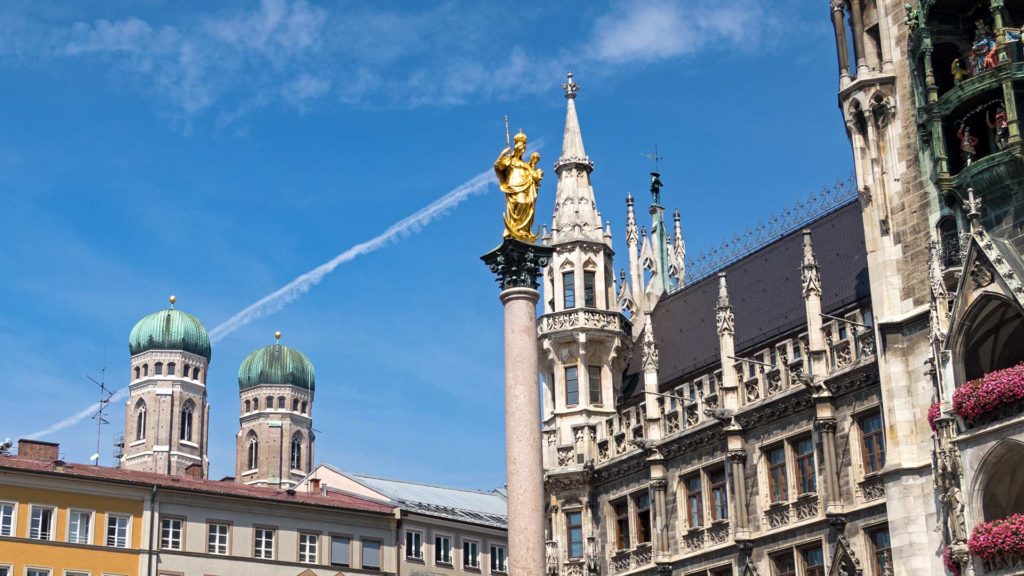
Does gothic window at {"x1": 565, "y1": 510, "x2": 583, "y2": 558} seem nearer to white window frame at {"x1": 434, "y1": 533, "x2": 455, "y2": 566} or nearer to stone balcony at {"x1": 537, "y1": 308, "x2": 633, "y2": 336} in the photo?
stone balcony at {"x1": 537, "y1": 308, "x2": 633, "y2": 336}

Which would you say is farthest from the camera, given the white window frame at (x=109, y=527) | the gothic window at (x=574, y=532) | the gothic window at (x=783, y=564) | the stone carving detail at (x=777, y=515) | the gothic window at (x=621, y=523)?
the white window frame at (x=109, y=527)

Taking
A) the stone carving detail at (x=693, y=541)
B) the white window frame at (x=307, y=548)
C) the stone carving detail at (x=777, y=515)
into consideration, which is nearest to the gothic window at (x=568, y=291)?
the stone carving detail at (x=693, y=541)

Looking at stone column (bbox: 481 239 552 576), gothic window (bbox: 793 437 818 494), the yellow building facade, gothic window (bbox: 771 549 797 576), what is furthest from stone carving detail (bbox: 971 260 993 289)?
the yellow building facade

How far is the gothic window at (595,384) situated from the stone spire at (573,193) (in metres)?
5.46

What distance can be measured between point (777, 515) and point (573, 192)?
1937 cm

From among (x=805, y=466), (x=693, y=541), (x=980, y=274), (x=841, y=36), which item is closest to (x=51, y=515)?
(x=693, y=541)

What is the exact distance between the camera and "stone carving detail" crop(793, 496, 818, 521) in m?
49.9

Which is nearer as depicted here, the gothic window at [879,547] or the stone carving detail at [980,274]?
the stone carving detail at [980,274]

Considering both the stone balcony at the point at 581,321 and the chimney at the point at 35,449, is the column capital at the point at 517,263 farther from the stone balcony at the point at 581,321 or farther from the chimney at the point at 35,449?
the chimney at the point at 35,449

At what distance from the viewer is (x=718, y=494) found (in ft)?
180

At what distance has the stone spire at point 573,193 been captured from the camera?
64688mm

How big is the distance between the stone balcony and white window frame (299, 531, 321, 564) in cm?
1946

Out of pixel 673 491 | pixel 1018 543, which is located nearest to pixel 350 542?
pixel 673 491

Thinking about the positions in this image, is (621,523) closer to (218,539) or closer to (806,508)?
(806,508)
